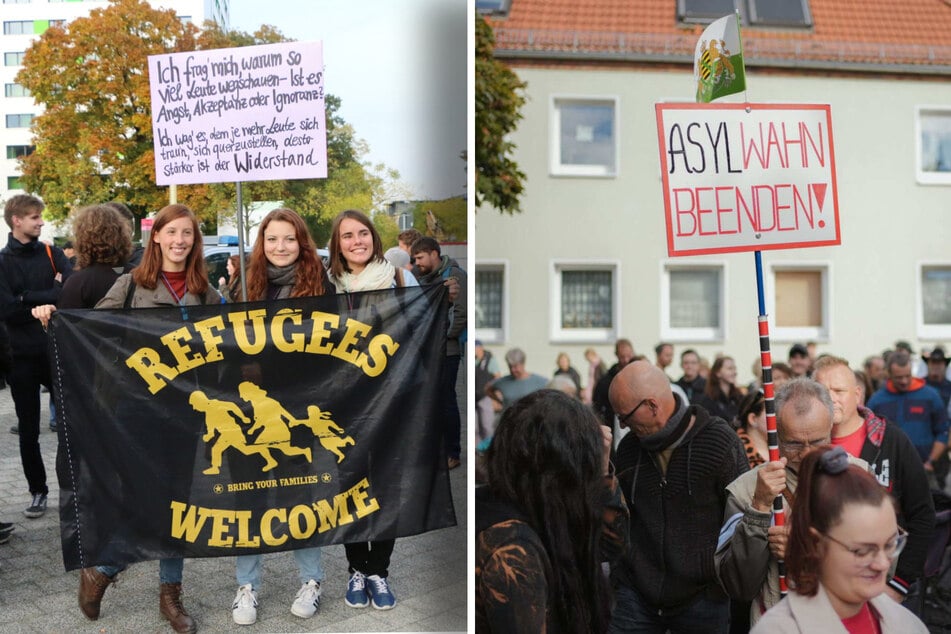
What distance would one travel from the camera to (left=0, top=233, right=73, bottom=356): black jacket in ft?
19.5

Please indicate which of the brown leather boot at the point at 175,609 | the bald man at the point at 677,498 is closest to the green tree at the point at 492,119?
the brown leather boot at the point at 175,609

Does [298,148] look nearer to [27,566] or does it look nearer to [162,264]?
[162,264]

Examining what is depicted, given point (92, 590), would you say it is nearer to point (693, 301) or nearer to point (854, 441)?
point (854, 441)

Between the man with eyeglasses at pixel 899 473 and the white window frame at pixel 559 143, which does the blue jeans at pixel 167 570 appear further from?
the white window frame at pixel 559 143

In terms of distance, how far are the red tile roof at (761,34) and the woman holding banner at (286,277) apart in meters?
13.3

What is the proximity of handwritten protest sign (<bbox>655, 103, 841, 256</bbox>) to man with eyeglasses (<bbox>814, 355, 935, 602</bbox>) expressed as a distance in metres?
0.73

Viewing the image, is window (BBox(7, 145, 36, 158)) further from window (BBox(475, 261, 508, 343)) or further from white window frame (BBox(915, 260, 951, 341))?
white window frame (BBox(915, 260, 951, 341))

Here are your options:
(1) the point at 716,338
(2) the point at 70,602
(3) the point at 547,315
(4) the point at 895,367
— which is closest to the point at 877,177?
(1) the point at 716,338

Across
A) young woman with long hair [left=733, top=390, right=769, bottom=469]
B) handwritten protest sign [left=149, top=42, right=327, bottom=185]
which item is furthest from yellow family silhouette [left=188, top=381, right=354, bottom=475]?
young woman with long hair [left=733, top=390, right=769, bottom=469]

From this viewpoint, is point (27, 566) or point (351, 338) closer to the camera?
point (351, 338)

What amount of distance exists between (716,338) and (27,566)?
13.8 m

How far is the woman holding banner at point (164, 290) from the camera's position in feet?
15.7

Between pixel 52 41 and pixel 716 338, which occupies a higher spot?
pixel 52 41

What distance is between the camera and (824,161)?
3752 millimetres
